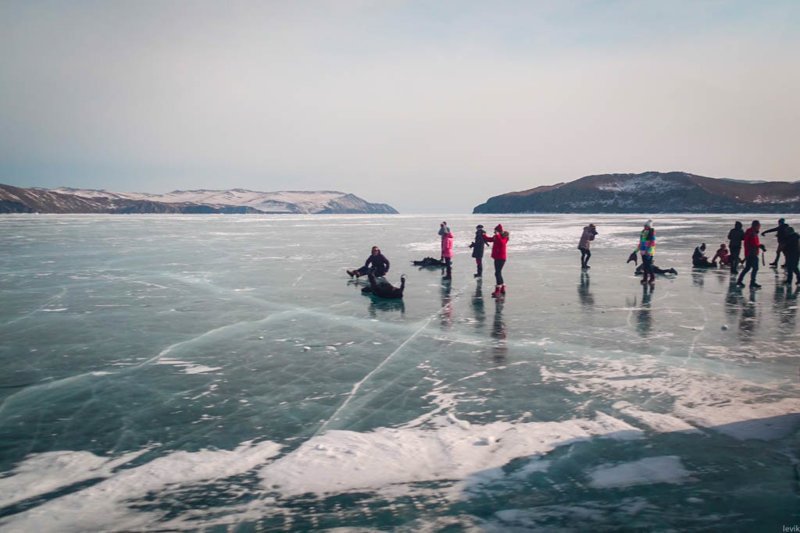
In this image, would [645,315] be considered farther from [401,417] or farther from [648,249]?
[401,417]

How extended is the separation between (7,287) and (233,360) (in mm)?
11928

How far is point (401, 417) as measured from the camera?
581 cm

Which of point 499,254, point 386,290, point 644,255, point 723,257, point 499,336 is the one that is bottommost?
point 499,336

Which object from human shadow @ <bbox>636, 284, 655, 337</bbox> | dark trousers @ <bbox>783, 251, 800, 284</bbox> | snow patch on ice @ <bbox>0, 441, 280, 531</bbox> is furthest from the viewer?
dark trousers @ <bbox>783, 251, 800, 284</bbox>

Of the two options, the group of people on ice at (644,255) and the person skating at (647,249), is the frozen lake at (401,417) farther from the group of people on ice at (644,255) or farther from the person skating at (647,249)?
the person skating at (647,249)

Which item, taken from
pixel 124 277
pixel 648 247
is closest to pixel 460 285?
pixel 648 247

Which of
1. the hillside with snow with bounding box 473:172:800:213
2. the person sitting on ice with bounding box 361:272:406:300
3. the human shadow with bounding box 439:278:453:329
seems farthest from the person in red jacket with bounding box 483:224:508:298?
the hillside with snow with bounding box 473:172:800:213

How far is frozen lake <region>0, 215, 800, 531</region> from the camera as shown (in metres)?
4.02

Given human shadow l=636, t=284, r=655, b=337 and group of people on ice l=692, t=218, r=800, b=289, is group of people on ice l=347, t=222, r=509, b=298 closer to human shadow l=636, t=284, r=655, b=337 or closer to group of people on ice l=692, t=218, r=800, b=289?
human shadow l=636, t=284, r=655, b=337

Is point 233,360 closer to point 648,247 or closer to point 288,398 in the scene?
point 288,398

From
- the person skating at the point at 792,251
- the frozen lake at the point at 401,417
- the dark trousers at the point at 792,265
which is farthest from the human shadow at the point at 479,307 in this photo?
the person skating at the point at 792,251

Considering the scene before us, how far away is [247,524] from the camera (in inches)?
149

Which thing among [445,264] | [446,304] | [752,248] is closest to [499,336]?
[446,304]

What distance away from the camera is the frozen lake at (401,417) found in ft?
13.2
